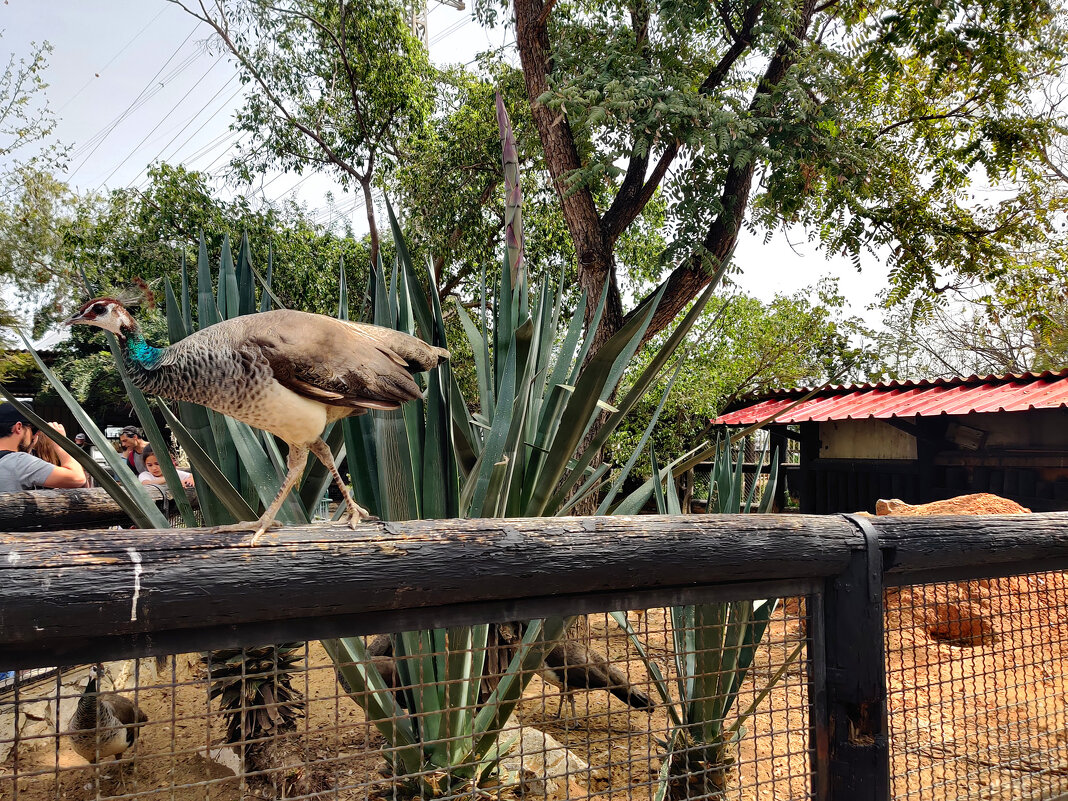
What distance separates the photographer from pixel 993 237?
7.45 metres

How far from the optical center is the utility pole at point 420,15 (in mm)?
10599

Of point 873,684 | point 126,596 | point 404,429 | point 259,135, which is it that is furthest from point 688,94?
point 259,135

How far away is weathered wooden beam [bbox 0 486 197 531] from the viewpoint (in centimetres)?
310

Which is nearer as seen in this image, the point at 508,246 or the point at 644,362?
the point at 508,246

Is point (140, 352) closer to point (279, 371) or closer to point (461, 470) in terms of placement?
point (279, 371)

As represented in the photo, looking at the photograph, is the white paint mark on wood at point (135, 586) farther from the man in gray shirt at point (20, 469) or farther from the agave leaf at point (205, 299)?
the man in gray shirt at point (20, 469)

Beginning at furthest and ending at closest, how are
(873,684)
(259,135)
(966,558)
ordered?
1. (259,135)
2. (966,558)
3. (873,684)

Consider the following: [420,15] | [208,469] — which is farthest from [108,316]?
[420,15]

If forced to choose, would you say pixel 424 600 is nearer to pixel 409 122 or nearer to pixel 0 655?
pixel 0 655

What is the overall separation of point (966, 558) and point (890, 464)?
7.12m

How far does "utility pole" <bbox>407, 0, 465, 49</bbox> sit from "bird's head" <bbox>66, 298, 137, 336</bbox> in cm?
979

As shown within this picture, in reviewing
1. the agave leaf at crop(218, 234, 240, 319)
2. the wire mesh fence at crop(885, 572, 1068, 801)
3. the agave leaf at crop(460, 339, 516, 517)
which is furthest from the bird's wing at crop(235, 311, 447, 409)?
the wire mesh fence at crop(885, 572, 1068, 801)

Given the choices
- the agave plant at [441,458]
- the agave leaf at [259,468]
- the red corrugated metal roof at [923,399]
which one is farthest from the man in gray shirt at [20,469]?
the red corrugated metal roof at [923,399]

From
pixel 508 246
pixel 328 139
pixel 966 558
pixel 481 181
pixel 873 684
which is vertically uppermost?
pixel 328 139
